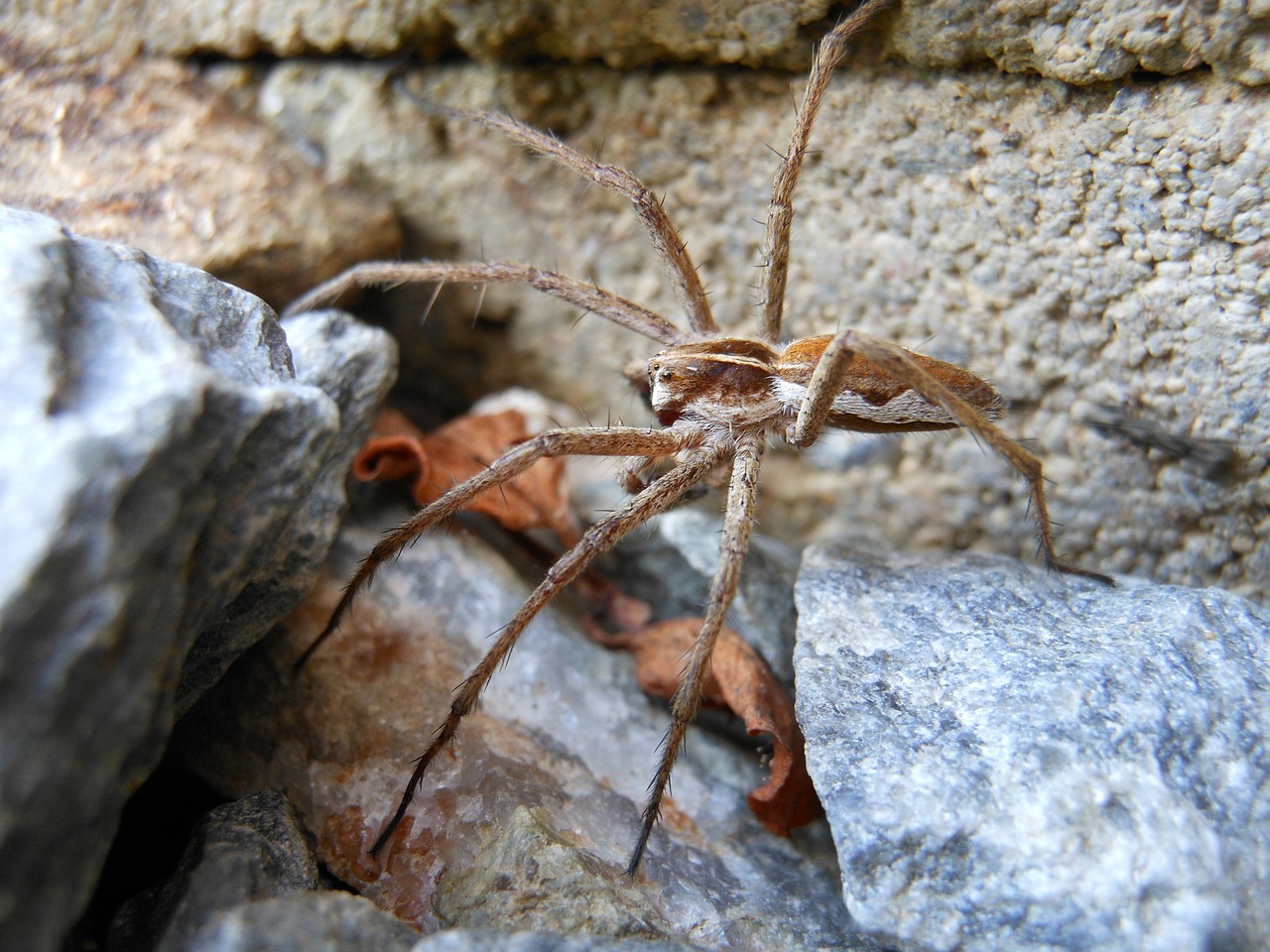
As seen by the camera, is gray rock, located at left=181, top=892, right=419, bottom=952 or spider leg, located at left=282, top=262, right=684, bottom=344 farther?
spider leg, located at left=282, top=262, right=684, bottom=344

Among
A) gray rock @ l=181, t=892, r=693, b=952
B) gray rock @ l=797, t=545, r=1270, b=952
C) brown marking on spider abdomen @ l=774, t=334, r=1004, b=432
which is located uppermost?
brown marking on spider abdomen @ l=774, t=334, r=1004, b=432

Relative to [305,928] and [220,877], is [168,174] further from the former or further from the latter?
[305,928]

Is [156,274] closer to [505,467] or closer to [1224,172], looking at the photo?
[505,467]

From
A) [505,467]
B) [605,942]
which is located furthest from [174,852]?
[505,467]

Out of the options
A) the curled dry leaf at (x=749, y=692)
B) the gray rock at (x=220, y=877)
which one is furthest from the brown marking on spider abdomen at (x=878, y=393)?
the gray rock at (x=220, y=877)

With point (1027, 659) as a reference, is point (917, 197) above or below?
above

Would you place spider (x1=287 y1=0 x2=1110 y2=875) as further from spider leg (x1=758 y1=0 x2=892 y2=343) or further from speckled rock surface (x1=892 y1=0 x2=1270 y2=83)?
speckled rock surface (x1=892 y1=0 x2=1270 y2=83)

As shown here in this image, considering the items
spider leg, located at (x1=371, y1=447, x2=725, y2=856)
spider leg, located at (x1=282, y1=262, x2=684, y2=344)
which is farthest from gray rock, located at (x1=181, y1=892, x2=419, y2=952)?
spider leg, located at (x1=282, y1=262, x2=684, y2=344)
